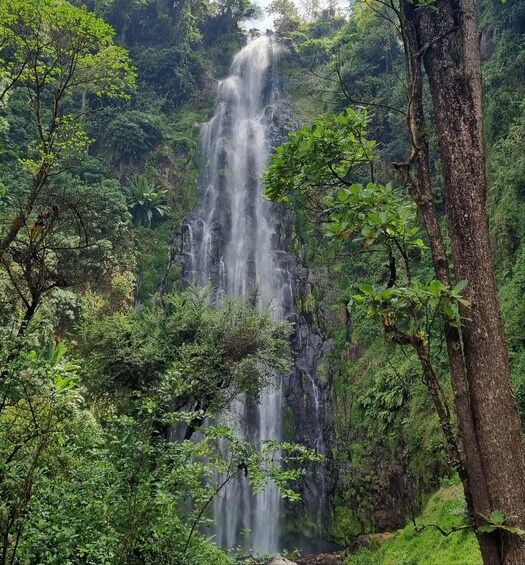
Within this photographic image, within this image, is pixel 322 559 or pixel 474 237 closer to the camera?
pixel 474 237

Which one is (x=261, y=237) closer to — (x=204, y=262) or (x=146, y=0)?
(x=204, y=262)

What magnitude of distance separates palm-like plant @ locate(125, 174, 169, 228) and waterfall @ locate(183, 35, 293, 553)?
1.60m

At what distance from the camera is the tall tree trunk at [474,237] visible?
244 centimetres

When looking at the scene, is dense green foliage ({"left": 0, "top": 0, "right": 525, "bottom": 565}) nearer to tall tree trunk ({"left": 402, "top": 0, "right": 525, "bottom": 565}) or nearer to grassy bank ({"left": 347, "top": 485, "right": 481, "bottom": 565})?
grassy bank ({"left": 347, "top": 485, "right": 481, "bottom": 565})

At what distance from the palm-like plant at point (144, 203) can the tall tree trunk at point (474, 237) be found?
19.7 m

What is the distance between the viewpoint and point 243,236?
72.3 feet

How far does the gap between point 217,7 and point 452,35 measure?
34119 mm

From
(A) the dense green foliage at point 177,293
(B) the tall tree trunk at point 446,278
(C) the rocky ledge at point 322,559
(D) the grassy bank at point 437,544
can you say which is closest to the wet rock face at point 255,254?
(A) the dense green foliage at point 177,293

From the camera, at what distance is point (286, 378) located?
17.9 meters

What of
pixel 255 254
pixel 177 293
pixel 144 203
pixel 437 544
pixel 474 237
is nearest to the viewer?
pixel 474 237

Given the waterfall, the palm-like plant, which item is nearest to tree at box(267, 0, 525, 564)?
the waterfall

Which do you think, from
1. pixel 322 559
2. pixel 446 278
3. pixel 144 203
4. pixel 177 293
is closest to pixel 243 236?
pixel 144 203

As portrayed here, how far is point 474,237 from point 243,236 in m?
19.4

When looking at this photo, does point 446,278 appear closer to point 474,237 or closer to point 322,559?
point 474,237
